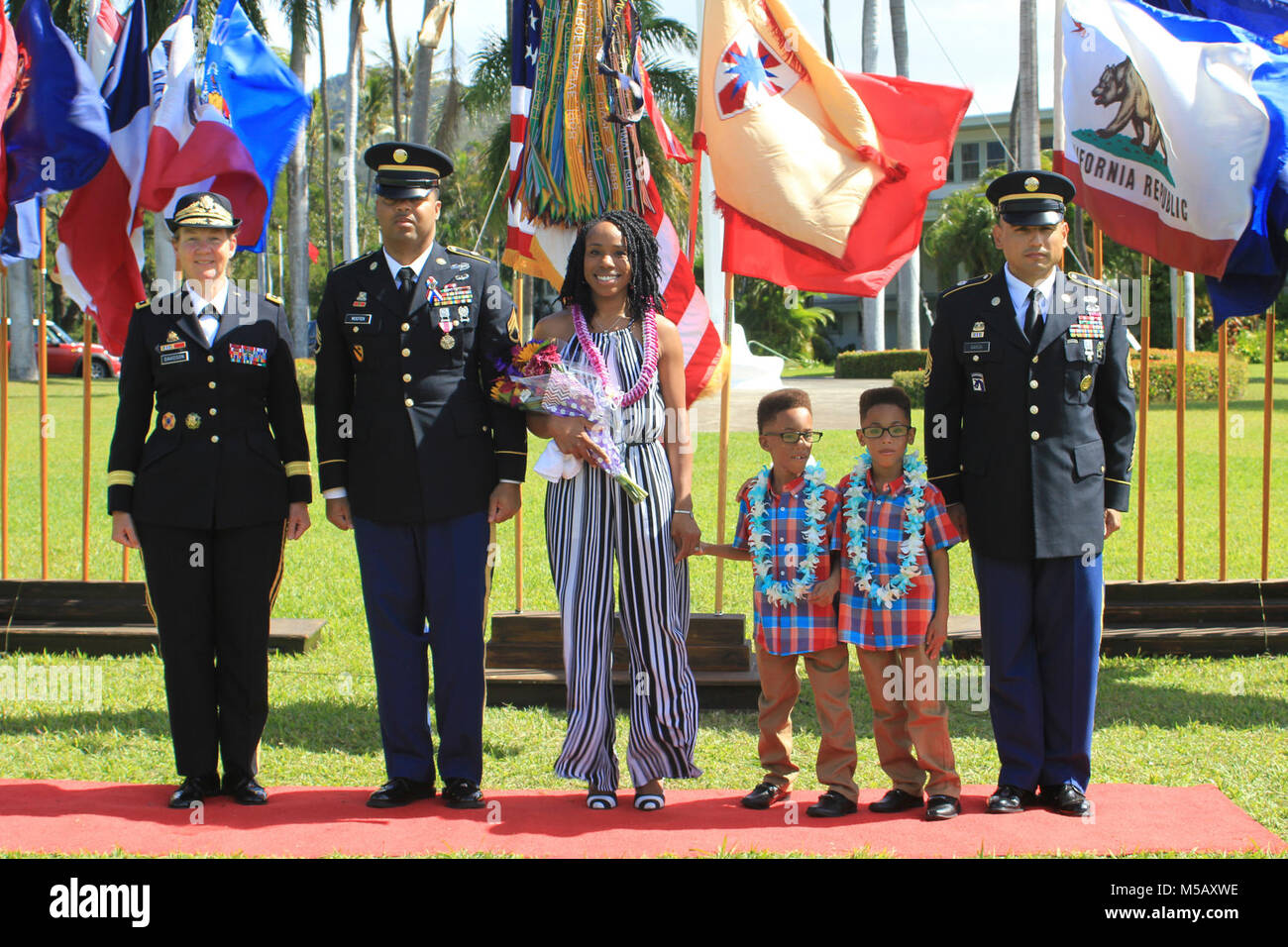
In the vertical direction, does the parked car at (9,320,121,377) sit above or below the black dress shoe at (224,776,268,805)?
above

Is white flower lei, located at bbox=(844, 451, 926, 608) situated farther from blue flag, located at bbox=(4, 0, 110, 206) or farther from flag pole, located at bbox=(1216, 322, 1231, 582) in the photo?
blue flag, located at bbox=(4, 0, 110, 206)

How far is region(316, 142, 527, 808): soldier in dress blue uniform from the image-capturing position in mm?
4301

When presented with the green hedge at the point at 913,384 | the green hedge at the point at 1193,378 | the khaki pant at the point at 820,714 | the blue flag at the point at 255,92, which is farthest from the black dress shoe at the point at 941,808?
the green hedge at the point at 1193,378

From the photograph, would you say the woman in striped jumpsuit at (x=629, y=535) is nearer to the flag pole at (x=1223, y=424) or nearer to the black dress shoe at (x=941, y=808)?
the black dress shoe at (x=941, y=808)

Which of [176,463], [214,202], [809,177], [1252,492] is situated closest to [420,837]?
[176,463]

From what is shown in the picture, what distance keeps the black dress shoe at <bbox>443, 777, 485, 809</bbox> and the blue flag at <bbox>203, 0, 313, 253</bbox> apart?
11.1 ft

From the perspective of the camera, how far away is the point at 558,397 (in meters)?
4.13

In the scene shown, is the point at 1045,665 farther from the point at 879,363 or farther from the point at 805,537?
the point at 879,363

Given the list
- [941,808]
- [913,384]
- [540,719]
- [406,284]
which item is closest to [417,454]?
[406,284]

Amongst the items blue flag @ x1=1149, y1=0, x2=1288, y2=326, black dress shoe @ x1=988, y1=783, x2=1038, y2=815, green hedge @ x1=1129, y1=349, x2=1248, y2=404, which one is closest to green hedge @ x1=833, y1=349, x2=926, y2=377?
green hedge @ x1=1129, y1=349, x2=1248, y2=404

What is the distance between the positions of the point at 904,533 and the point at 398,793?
1.97 m

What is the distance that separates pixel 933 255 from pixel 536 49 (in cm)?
3164

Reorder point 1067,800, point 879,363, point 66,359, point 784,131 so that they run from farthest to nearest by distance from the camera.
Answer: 1. point 66,359
2. point 879,363
3. point 784,131
4. point 1067,800
